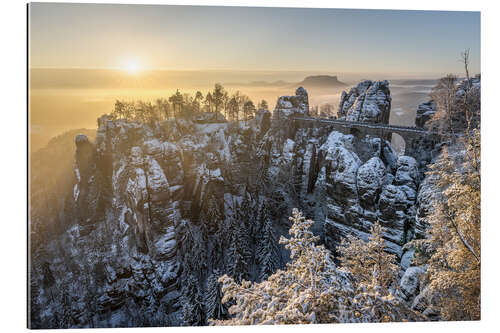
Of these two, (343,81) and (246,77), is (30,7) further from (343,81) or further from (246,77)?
(343,81)

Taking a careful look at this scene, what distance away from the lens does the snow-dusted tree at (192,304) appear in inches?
275

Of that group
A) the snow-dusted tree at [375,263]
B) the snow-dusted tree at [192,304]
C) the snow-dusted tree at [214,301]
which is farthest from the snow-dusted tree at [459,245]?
the snow-dusted tree at [192,304]

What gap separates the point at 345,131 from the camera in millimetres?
8859

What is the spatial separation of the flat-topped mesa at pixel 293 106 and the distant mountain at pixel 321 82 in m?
0.23

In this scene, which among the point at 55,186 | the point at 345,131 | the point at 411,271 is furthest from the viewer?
the point at 345,131

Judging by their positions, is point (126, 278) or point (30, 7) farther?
point (126, 278)

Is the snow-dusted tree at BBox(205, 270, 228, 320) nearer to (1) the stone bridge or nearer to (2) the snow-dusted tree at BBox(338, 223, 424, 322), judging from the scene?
(2) the snow-dusted tree at BBox(338, 223, 424, 322)

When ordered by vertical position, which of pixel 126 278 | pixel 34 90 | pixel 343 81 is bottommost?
pixel 126 278

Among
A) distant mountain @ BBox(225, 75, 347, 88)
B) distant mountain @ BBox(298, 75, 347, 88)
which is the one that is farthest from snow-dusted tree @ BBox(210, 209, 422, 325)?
distant mountain @ BBox(298, 75, 347, 88)

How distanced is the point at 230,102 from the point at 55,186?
234 inches

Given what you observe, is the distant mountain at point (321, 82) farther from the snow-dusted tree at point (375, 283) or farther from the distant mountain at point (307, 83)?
the snow-dusted tree at point (375, 283)

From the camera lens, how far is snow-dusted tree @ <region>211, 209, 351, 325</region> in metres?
3.74
